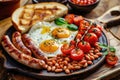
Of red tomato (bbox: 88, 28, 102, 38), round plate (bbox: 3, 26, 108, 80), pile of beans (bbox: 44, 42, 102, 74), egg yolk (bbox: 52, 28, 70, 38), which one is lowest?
round plate (bbox: 3, 26, 108, 80)

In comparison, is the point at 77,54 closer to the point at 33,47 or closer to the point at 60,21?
the point at 33,47

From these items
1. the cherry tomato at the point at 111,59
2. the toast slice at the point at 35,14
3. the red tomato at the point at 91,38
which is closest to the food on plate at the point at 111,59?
the cherry tomato at the point at 111,59

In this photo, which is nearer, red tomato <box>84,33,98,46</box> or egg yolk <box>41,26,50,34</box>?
red tomato <box>84,33,98,46</box>

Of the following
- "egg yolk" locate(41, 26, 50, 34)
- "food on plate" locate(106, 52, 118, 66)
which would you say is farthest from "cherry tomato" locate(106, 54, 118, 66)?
"egg yolk" locate(41, 26, 50, 34)

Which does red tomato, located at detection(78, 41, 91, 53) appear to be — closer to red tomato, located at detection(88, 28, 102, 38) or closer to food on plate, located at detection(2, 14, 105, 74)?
food on plate, located at detection(2, 14, 105, 74)

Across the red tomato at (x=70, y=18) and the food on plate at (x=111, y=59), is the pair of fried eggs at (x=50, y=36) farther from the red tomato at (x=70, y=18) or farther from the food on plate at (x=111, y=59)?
the food on plate at (x=111, y=59)

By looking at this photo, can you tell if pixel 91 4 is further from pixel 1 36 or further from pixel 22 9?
pixel 1 36

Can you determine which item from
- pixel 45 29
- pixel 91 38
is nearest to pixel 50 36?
pixel 45 29

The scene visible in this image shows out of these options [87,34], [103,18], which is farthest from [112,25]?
[87,34]
